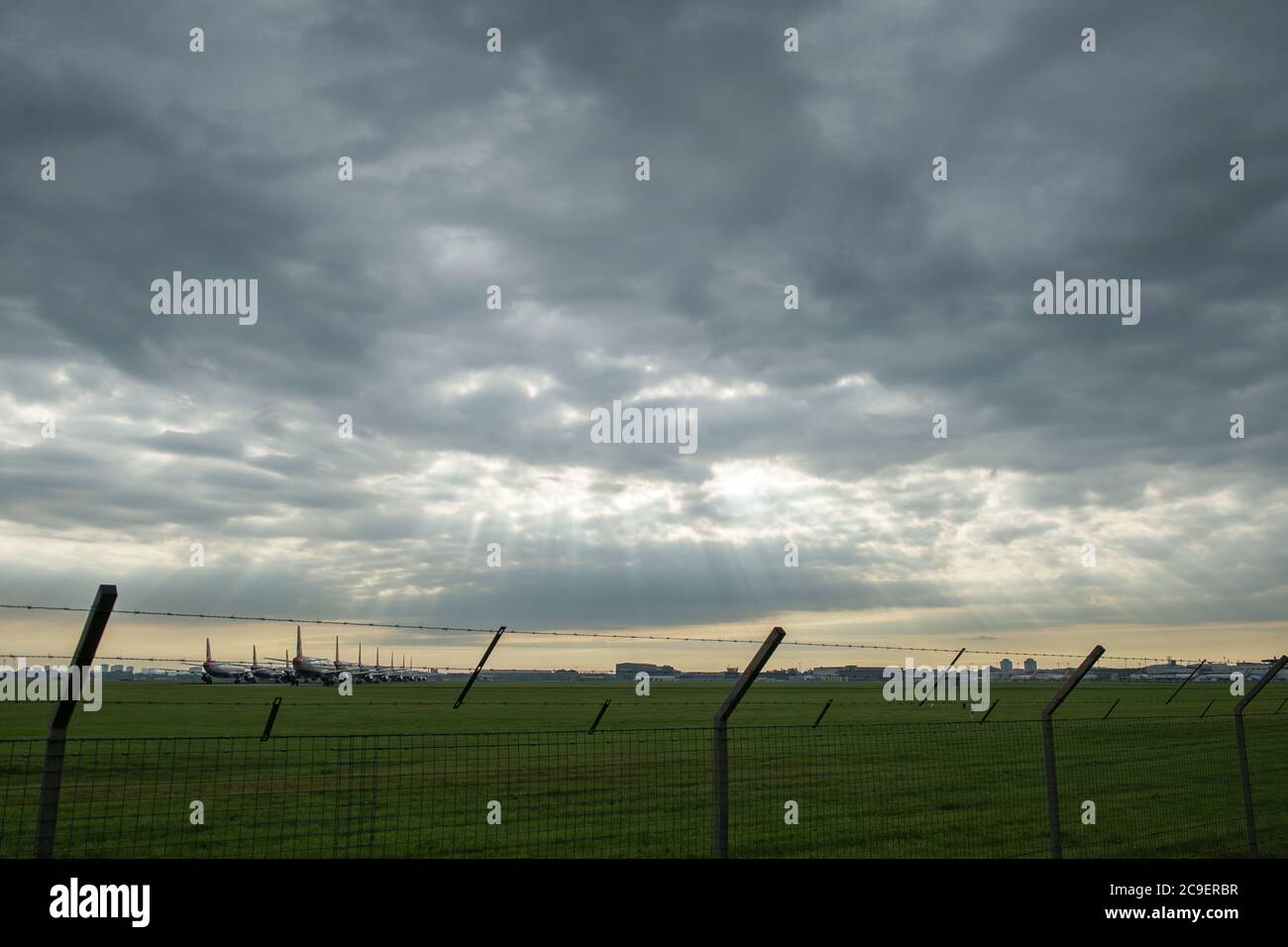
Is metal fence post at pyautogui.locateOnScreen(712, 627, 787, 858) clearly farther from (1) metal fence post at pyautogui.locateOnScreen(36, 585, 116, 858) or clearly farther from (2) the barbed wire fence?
(1) metal fence post at pyautogui.locateOnScreen(36, 585, 116, 858)

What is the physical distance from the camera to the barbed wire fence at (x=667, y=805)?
480 inches

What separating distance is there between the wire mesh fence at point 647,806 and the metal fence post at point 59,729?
4.64 feet

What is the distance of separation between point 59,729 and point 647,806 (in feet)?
37.0

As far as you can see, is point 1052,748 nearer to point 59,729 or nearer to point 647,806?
point 647,806

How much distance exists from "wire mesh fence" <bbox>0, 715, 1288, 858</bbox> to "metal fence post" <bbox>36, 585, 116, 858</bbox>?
1.41 meters

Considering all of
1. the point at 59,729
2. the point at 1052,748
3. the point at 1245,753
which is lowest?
the point at 1245,753

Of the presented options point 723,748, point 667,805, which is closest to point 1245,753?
point 667,805

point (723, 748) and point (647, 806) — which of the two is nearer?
point (723, 748)

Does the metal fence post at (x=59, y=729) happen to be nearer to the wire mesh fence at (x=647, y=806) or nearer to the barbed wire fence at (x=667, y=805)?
the barbed wire fence at (x=667, y=805)

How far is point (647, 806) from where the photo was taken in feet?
52.4

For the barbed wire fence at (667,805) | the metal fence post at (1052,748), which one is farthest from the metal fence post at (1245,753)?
the metal fence post at (1052,748)

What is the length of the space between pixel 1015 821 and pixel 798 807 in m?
3.27
